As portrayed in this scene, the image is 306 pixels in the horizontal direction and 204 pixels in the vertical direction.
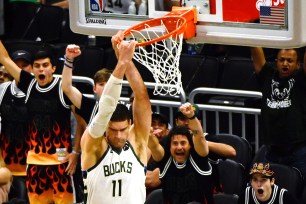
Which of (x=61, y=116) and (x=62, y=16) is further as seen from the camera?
(x=62, y=16)

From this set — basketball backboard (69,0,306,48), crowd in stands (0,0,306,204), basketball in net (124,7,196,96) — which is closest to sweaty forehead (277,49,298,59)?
crowd in stands (0,0,306,204)

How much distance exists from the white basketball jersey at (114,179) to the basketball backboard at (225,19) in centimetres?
103

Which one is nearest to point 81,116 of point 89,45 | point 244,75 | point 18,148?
point 18,148

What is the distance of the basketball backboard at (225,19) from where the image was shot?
8797mm

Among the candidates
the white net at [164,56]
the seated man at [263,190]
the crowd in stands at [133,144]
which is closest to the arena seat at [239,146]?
the crowd in stands at [133,144]

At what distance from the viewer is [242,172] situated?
1141 cm

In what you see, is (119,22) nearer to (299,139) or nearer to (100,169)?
(100,169)

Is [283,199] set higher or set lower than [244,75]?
lower

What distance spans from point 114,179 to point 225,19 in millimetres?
1571

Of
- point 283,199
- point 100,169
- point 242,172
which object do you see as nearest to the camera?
point 100,169

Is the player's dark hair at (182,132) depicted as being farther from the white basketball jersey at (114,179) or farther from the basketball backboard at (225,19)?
the basketball backboard at (225,19)

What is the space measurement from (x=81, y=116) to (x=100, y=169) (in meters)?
2.47

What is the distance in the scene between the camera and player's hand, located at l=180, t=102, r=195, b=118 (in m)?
10.5

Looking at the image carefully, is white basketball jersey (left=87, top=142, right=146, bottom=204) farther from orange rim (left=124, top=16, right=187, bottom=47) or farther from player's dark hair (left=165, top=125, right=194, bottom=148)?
player's dark hair (left=165, top=125, right=194, bottom=148)
